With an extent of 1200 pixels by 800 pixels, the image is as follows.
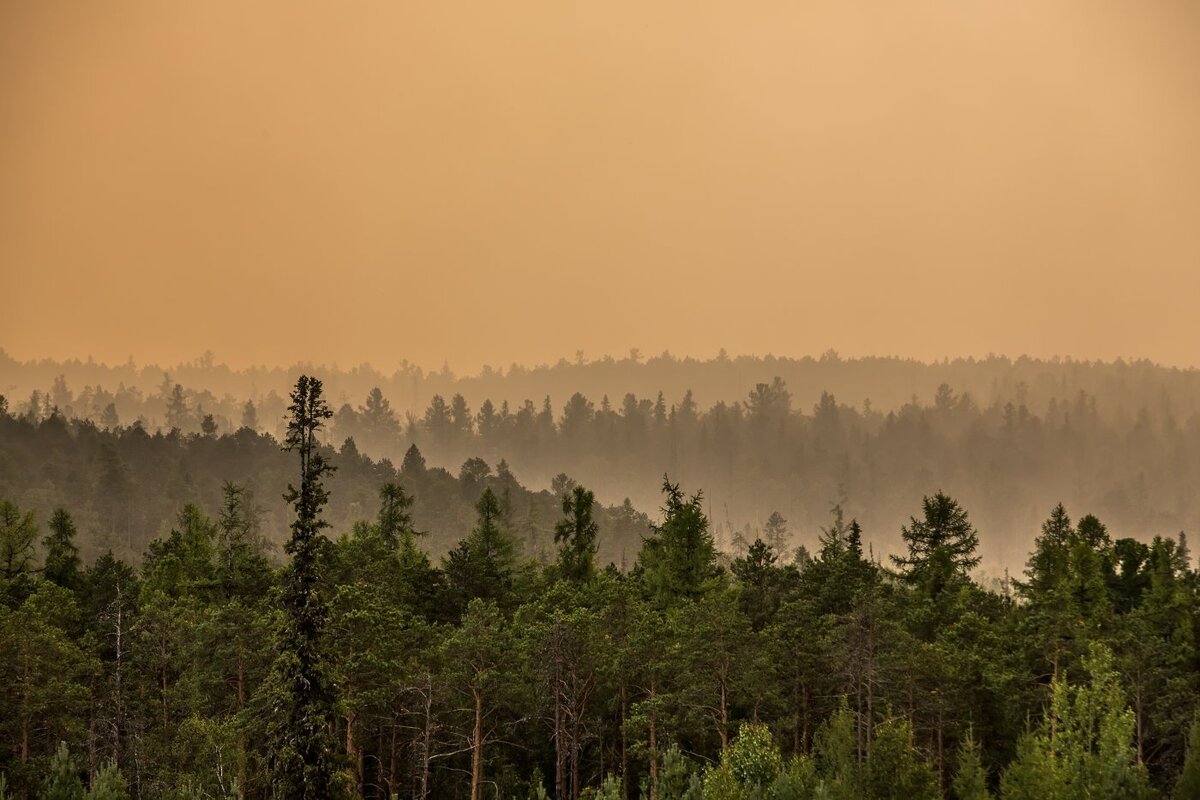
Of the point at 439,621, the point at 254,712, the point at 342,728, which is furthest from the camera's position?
the point at 439,621

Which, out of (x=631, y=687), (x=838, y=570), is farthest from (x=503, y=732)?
(x=838, y=570)

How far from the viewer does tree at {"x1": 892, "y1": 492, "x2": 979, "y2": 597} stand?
81.8 metres

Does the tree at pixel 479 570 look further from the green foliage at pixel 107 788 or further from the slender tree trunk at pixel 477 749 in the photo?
the green foliage at pixel 107 788

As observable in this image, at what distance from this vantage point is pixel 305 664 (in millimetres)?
36562

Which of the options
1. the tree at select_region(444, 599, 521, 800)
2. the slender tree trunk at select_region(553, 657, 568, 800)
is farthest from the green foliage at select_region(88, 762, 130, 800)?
the slender tree trunk at select_region(553, 657, 568, 800)

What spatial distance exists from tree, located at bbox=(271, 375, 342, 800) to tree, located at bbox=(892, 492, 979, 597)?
190 feet

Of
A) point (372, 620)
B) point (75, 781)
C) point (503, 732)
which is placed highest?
point (372, 620)

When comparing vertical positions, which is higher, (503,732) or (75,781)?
(75,781)

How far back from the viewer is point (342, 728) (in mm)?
57094

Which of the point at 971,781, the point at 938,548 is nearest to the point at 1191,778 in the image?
the point at 971,781

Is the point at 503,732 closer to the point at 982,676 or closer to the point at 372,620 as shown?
the point at 372,620

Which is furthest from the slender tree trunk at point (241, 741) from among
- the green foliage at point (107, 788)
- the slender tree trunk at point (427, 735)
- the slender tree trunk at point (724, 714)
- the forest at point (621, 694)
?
the slender tree trunk at point (724, 714)

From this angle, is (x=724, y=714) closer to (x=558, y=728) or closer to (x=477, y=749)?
(x=558, y=728)

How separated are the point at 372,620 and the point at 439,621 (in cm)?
2118
